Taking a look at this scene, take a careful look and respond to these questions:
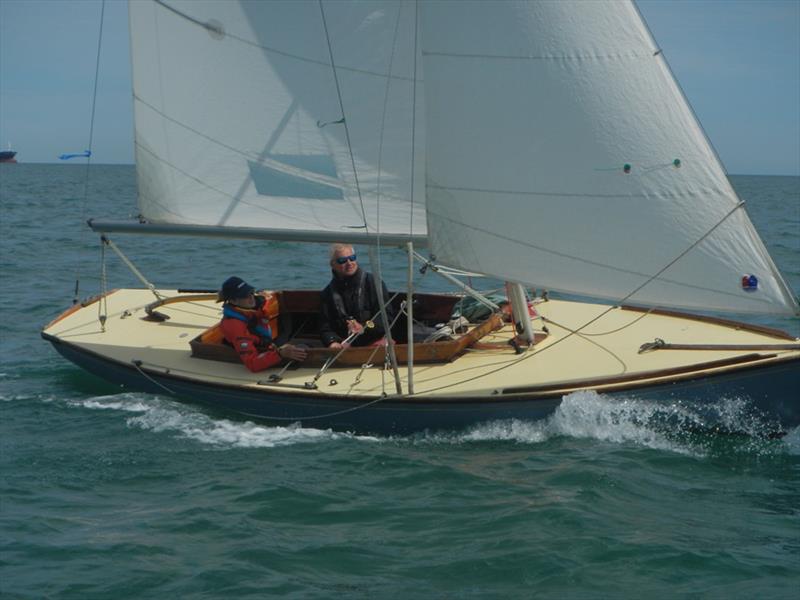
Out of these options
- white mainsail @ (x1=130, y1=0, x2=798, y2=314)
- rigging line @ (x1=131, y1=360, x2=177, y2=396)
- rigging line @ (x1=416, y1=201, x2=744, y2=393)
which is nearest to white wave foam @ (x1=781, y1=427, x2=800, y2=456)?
white mainsail @ (x1=130, y1=0, x2=798, y2=314)

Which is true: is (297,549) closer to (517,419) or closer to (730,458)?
(517,419)

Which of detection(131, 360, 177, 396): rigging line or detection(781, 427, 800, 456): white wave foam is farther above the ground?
detection(131, 360, 177, 396): rigging line

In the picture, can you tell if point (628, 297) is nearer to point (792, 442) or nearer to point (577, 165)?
point (577, 165)

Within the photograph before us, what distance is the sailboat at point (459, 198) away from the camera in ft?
24.7

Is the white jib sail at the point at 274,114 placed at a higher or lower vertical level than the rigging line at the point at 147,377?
higher

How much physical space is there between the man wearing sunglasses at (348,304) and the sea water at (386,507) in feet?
3.77

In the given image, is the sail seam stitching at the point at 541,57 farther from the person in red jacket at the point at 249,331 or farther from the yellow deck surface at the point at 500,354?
the person in red jacket at the point at 249,331

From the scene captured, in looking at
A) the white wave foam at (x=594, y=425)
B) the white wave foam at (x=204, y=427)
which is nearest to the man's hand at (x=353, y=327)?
the white wave foam at (x=204, y=427)

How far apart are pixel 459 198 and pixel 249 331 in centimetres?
224

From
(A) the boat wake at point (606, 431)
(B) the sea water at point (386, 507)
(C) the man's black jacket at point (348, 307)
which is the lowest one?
(B) the sea water at point (386, 507)

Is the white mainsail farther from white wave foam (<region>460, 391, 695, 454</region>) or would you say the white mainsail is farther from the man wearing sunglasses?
white wave foam (<region>460, 391, 695, 454</region>)

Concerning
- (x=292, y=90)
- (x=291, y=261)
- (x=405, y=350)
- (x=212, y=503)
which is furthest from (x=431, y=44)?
(x=291, y=261)

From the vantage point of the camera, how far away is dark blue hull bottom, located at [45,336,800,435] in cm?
757

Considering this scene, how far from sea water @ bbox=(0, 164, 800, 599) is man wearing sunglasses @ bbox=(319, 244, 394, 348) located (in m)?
1.15
